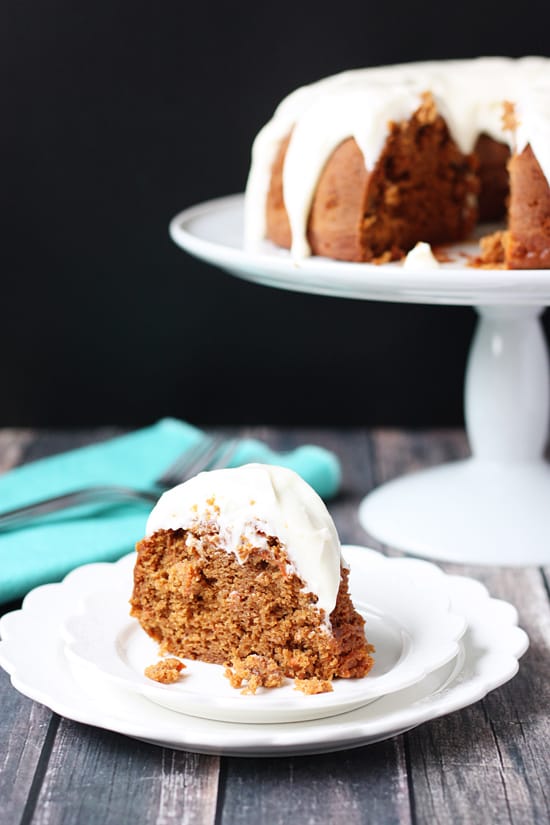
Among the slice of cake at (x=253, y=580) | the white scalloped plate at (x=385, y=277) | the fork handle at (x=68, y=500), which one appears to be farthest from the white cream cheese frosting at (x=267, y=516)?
the fork handle at (x=68, y=500)

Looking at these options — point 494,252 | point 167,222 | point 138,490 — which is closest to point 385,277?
point 494,252

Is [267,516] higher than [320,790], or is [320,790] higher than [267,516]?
[267,516]

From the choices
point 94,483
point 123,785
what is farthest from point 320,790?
point 94,483

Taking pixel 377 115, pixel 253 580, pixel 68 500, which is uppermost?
pixel 377 115

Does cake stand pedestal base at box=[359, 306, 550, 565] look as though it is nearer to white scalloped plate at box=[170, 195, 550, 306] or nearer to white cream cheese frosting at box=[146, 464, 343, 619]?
white scalloped plate at box=[170, 195, 550, 306]

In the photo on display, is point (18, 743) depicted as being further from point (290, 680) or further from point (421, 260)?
point (421, 260)

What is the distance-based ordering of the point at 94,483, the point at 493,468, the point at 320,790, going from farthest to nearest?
1. the point at 94,483
2. the point at 493,468
3. the point at 320,790

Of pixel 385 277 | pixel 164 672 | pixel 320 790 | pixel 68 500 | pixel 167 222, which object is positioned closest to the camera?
pixel 320 790

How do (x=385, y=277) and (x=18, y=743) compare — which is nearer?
(x=18, y=743)
